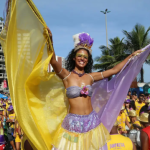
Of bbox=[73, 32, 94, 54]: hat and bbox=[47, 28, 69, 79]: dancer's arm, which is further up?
bbox=[73, 32, 94, 54]: hat

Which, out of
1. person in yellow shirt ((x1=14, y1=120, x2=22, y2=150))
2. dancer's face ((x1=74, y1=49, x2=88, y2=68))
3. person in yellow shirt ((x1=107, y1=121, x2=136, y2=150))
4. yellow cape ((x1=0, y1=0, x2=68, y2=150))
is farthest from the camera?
person in yellow shirt ((x1=14, y1=120, x2=22, y2=150))

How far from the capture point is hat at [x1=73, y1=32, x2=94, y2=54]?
300 centimetres

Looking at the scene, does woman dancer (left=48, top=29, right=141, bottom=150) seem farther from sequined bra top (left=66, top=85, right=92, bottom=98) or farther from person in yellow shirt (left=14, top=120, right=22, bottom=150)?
person in yellow shirt (left=14, top=120, right=22, bottom=150)

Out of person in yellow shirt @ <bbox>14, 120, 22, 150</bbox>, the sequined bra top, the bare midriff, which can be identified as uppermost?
the sequined bra top

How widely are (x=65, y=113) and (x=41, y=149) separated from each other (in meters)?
0.68

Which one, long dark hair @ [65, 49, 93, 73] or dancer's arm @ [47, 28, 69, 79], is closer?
dancer's arm @ [47, 28, 69, 79]

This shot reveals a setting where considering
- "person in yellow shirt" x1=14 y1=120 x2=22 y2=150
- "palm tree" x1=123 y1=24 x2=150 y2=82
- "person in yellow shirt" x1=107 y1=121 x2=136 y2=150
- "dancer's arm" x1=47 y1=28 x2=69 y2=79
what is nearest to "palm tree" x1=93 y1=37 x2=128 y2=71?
"palm tree" x1=123 y1=24 x2=150 y2=82

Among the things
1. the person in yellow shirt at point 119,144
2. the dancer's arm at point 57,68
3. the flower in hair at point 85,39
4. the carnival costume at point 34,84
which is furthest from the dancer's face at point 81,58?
the person in yellow shirt at point 119,144

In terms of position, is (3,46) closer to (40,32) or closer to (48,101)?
(40,32)

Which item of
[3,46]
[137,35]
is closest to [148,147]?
[3,46]

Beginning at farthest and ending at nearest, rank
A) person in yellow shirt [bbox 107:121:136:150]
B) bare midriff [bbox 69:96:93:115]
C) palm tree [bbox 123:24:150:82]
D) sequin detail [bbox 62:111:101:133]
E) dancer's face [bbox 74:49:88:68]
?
palm tree [bbox 123:24:150:82], person in yellow shirt [bbox 107:121:136:150], dancer's face [bbox 74:49:88:68], bare midriff [bbox 69:96:93:115], sequin detail [bbox 62:111:101:133]

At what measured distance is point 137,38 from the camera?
19.2 m

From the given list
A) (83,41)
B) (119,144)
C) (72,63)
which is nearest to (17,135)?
(119,144)

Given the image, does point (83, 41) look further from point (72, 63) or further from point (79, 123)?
point (79, 123)
